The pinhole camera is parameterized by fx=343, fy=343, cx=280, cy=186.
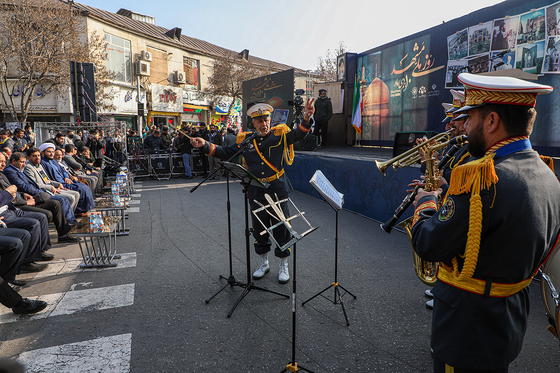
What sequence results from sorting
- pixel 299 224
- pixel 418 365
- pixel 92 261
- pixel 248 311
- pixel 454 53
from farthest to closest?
pixel 454 53
pixel 299 224
pixel 92 261
pixel 248 311
pixel 418 365

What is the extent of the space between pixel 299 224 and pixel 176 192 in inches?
206

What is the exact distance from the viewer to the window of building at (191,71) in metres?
31.8

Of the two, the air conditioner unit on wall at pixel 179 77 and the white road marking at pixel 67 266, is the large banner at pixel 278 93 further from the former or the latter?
the air conditioner unit on wall at pixel 179 77

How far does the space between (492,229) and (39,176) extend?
7748 millimetres

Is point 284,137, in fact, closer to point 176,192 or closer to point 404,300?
point 404,300

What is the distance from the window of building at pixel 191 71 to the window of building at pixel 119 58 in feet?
20.5

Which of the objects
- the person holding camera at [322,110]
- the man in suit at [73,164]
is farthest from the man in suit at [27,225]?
the person holding camera at [322,110]

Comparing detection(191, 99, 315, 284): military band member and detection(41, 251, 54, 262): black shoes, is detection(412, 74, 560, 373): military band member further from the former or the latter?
detection(41, 251, 54, 262): black shoes

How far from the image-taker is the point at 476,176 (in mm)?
1436

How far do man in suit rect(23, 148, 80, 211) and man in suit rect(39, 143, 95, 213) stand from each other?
0.91 ft

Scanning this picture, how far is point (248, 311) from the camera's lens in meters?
3.73

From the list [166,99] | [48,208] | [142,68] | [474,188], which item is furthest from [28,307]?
[166,99]

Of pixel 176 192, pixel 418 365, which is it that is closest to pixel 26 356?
pixel 418 365

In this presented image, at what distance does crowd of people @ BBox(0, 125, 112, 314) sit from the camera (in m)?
4.05
